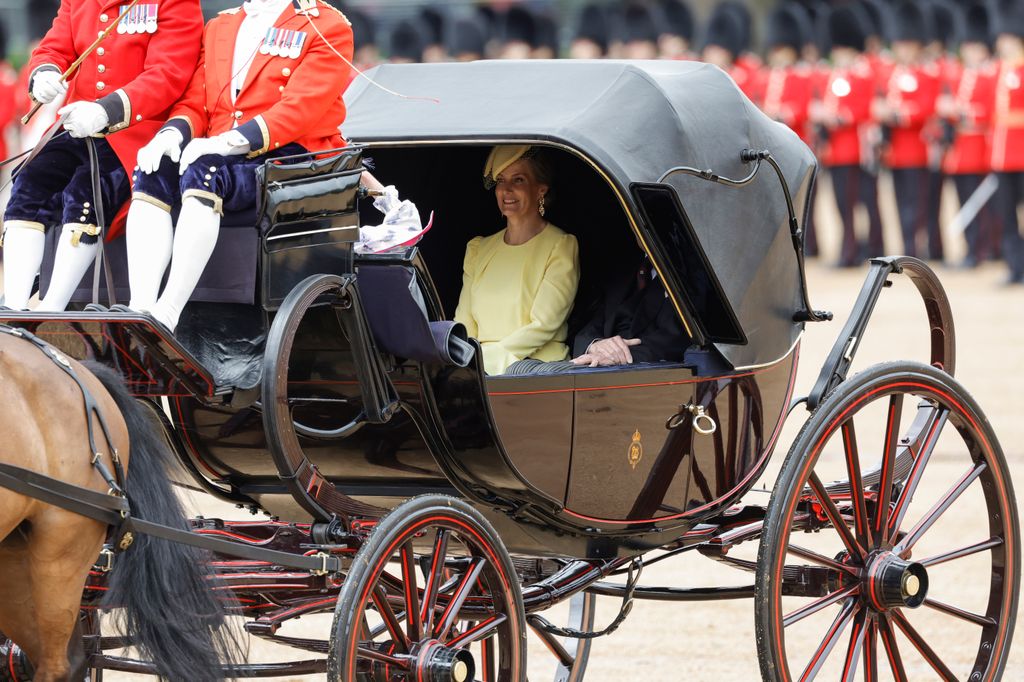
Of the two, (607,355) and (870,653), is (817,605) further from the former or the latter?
(607,355)

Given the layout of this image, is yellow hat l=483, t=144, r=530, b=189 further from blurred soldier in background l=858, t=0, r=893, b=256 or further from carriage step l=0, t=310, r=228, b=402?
blurred soldier in background l=858, t=0, r=893, b=256

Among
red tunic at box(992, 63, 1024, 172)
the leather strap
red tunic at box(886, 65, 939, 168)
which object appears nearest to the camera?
the leather strap

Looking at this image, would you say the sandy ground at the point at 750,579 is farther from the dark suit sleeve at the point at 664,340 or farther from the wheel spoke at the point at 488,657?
the wheel spoke at the point at 488,657

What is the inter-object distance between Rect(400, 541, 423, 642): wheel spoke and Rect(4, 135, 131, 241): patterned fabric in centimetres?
99

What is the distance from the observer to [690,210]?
4199mm

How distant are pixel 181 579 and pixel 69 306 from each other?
0.76 meters

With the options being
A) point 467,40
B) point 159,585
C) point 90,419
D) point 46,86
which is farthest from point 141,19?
point 467,40

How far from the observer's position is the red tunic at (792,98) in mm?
16719

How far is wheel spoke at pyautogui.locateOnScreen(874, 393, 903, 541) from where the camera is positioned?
169 inches

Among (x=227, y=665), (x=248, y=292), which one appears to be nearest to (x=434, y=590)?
(x=227, y=665)

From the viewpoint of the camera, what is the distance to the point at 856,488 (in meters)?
4.27

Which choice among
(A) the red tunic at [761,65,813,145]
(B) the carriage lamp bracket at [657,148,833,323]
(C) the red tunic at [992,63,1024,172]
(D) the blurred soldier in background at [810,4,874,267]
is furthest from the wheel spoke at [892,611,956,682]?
(A) the red tunic at [761,65,813,145]

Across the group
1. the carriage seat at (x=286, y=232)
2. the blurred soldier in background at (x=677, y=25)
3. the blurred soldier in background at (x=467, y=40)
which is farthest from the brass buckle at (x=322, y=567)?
the blurred soldier in background at (x=467, y=40)

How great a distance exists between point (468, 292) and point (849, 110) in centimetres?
1211
